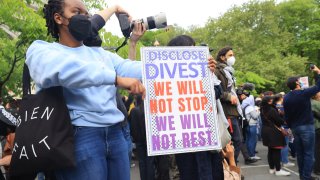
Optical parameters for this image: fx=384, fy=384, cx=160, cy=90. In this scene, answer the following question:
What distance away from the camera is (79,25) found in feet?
5.73

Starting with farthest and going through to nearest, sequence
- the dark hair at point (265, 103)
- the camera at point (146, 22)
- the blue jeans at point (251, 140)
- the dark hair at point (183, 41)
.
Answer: the blue jeans at point (251, 140) → the dark hair at point (265, 103) → the dark hair at point (183, 41) → the camera at point (146, 22)

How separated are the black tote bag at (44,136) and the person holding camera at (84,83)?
0.06 metres

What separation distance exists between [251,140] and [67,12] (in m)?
8.39

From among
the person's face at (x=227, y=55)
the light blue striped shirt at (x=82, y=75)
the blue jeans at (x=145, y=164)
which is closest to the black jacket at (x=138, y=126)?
the blue jeans at (x=145, y=164)

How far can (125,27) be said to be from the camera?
2.29 metres

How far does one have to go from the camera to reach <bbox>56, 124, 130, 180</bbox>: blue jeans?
1672mm

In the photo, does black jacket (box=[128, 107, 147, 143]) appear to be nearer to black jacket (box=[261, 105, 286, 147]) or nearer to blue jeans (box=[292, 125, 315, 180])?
blue jeans (box=[292, 125, 315, 180])

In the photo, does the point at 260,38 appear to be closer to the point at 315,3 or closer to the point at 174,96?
the point at 315,3

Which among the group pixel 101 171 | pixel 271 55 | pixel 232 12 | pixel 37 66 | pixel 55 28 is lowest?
pixel 101 171

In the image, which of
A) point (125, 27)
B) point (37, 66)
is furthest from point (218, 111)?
point (37, 66)

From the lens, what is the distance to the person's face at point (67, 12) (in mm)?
1821

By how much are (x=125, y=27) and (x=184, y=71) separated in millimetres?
774

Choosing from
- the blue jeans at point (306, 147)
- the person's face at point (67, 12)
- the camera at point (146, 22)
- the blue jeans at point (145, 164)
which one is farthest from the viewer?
the blue jeans at point (306, 147)

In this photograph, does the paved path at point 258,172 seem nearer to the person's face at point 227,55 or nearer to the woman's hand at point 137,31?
the person's face at point 227,55
